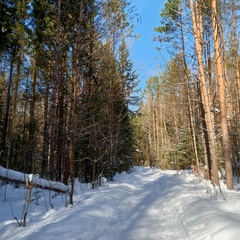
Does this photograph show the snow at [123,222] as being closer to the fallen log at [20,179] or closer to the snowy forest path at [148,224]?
the snowy forest path at [148,224]

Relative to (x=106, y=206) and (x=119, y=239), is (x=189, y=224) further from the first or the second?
(x=106, y=206)

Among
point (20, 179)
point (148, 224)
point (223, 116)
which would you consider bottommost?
point (148, 224)

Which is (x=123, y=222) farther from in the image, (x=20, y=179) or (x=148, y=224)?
(x=20, y=179)

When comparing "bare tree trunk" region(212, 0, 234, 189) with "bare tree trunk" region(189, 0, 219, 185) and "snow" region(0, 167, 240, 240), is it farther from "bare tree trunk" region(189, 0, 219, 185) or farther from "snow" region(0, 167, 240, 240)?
"snow" region(0, 167, 240, 240)

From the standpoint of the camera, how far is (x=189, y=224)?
13.8 ft

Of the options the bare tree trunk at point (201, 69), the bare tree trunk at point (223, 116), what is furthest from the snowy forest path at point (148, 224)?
the bare tree trunk at point (201, 69)

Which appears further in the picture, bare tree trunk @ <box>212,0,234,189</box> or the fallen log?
bare tree trunk @ <box>212,0,234,189</box>

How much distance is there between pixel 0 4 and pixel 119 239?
917 centimetres

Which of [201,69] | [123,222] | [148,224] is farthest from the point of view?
[201,69]

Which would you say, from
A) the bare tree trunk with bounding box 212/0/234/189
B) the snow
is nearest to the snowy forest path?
the snow

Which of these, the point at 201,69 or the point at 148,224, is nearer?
the point at 148,224

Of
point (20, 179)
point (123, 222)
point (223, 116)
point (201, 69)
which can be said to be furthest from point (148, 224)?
point (201, 69)

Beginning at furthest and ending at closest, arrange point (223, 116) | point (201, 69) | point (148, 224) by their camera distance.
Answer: point (201, 69) < point (223, 116) < point (148, 224)

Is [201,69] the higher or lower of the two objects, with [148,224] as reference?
higher
